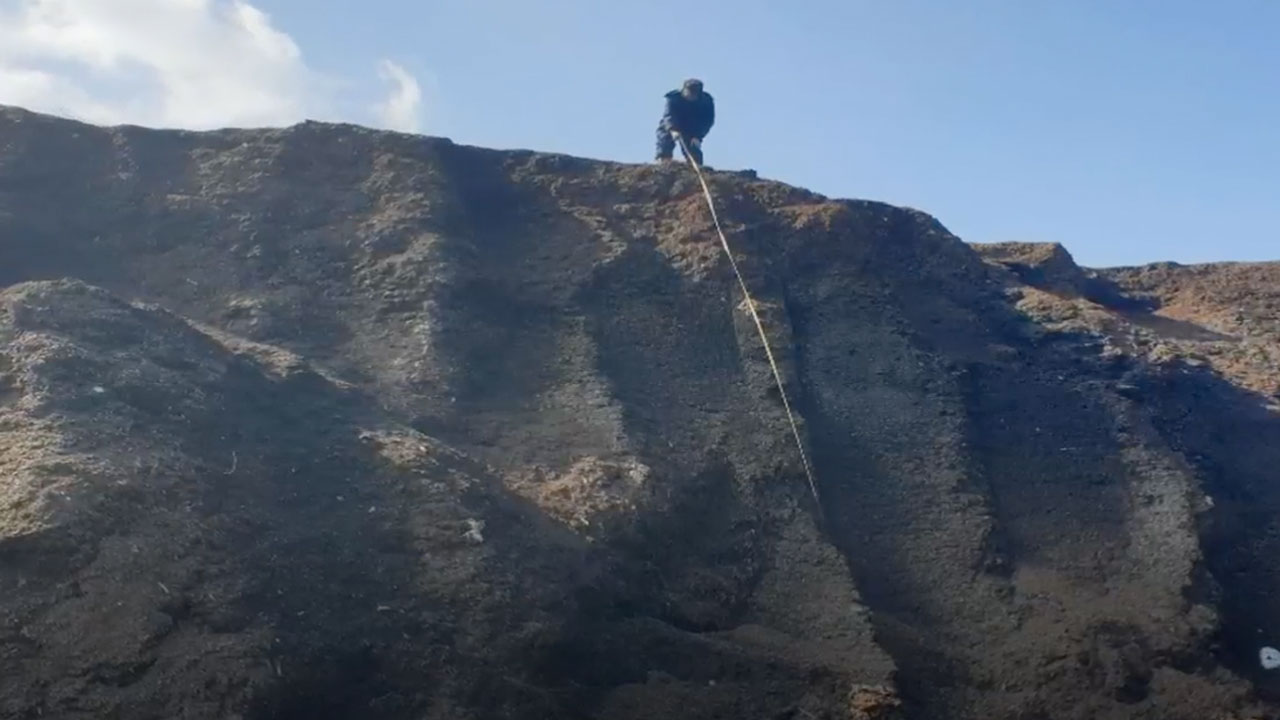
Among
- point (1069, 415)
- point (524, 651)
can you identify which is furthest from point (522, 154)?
point (524, 651)

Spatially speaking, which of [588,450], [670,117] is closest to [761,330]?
[588,450]

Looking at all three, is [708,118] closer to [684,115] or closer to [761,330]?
[684,115]

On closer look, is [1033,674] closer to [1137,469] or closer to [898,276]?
[1137,469]

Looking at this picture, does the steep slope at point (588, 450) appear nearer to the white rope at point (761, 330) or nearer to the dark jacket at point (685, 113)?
the white rope at point (761, 330)

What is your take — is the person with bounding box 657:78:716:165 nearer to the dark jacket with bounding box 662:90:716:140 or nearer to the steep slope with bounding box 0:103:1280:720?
the dark jacket with bounding box 662:90:716:140

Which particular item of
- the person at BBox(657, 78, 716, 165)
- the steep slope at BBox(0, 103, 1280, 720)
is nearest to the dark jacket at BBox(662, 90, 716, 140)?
the person at BBox(657, 78, 716, 165)

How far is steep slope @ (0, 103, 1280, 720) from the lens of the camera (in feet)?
26.6

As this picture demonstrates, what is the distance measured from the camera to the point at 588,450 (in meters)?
10.7

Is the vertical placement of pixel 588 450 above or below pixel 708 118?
below

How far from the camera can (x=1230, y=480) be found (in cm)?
1216

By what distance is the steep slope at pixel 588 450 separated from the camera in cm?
812

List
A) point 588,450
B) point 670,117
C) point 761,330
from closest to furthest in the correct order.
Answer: point 588,450 → point 761,330 → point 670,117

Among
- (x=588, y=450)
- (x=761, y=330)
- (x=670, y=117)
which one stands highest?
(x=670, y=117)

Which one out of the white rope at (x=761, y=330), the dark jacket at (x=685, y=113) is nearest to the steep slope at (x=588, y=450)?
the white rope at (x=761, y=330)
